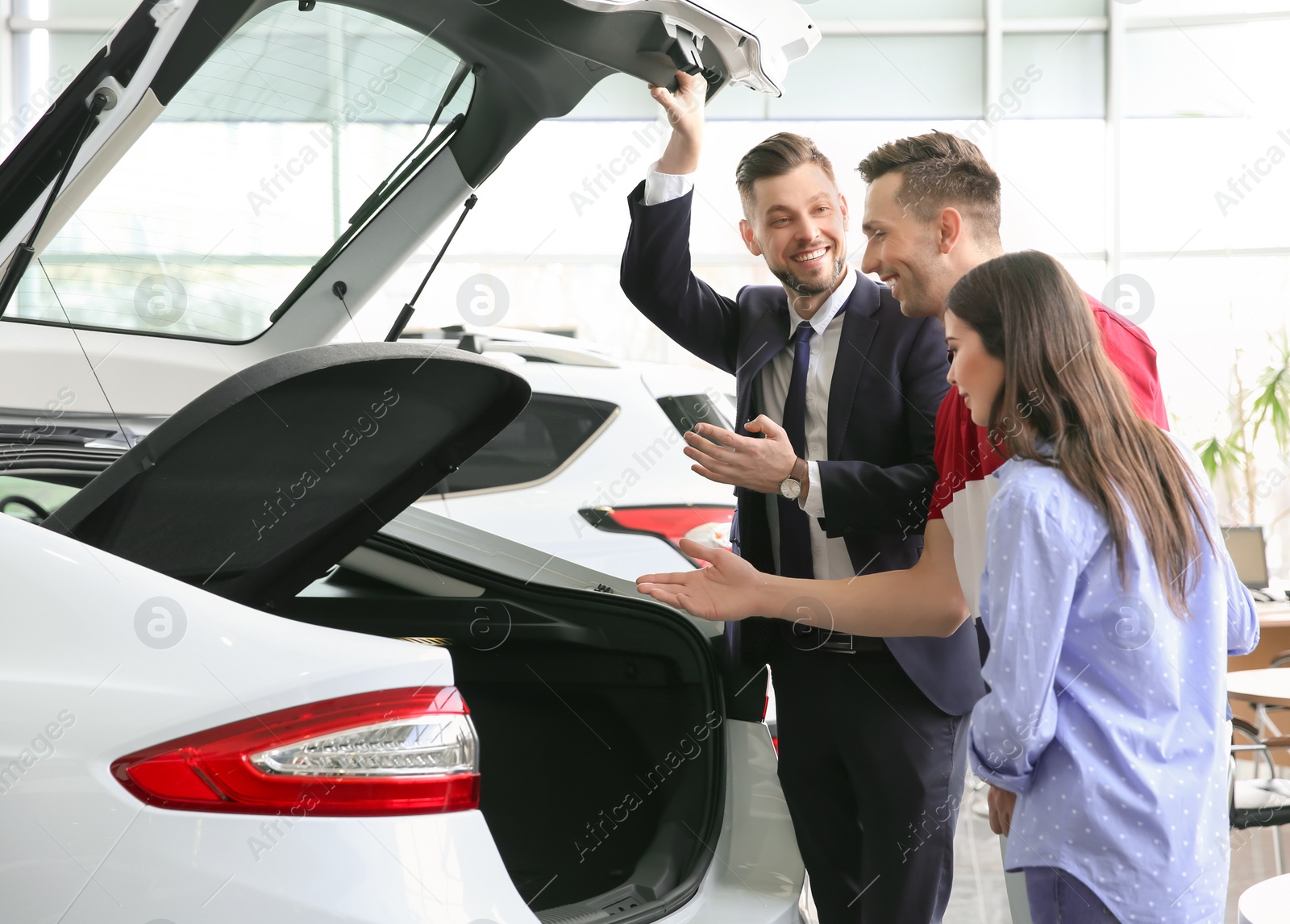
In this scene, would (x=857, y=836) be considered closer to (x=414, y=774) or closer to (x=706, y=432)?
(x=706, y=432)

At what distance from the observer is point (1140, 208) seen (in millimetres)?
7309

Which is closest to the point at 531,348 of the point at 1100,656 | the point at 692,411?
the point at 692,411

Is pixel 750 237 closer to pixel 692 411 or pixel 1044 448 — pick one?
pixel 1044 448

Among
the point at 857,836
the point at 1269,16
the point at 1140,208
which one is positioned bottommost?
the point at 857,836

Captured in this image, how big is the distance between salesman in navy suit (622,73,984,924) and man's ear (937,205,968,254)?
5.3 inches

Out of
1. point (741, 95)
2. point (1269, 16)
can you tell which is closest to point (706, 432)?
point (741, 95)

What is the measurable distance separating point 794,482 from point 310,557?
0.69 metres

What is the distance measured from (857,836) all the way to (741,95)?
654 cm

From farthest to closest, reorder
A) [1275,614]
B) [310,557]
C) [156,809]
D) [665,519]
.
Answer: [1275,614]
[665,519]
[310,557]
[156,809]

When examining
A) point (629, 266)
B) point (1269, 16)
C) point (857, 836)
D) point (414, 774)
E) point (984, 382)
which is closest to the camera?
point (414, 774)

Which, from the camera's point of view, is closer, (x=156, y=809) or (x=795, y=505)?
(x=156, y=809)

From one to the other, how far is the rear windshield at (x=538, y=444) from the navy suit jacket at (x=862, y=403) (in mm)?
1876

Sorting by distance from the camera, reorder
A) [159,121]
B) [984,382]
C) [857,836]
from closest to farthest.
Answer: [984,382] → [159,121] → [857,836]

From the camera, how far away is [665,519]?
11.2ft
